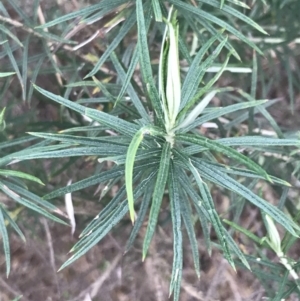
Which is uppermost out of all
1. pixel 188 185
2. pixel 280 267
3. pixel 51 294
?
pixel 188 185

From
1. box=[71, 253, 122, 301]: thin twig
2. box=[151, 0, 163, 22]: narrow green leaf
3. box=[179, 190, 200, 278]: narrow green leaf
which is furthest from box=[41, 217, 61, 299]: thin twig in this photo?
box=[151, 0, 163, 22]: narrow green leaf

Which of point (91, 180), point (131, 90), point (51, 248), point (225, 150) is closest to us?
point (225, 150)

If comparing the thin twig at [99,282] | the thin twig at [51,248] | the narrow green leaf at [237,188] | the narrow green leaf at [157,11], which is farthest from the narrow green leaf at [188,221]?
the thin twig at [99,282]

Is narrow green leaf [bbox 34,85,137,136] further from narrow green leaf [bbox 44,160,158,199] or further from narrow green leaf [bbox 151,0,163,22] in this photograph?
narrow green leaf [bbox 151,0,163,22]

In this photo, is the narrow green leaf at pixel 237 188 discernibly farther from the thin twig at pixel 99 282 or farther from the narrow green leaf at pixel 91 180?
the thin twig at pixel 99 282

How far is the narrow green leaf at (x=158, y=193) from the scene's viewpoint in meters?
0.45

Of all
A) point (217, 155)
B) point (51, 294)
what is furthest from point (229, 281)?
point (217, 155)

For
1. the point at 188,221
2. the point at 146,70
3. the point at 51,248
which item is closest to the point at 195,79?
the point at 146,70

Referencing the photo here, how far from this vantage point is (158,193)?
0.45m

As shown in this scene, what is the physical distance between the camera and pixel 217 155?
874mm

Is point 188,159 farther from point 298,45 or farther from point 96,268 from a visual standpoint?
point 96,268

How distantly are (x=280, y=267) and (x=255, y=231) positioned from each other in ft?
2.19

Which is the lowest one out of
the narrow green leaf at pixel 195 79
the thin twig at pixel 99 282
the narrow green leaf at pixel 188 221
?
the thin twig at pixel 99 282

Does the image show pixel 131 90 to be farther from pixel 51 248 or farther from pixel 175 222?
pixel 51 248
